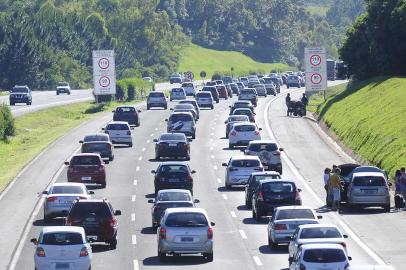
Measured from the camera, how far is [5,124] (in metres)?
91.8

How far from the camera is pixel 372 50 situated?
10112 centimetres

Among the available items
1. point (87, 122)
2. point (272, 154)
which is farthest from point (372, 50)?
point (272, 154)

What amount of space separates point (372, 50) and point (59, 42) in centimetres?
9831

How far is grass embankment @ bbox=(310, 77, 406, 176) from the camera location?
65.0 meters

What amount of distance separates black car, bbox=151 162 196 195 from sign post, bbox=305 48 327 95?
54810 mm

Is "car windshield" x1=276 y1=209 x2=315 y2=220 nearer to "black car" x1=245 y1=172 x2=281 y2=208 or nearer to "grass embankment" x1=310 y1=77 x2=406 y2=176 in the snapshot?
"black car" x1=245 y1=172 x2=281 y2=208

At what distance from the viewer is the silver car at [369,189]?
48719mm

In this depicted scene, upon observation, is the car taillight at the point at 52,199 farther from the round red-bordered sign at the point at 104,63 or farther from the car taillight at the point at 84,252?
the round red-bordered sign at the point at 104,63

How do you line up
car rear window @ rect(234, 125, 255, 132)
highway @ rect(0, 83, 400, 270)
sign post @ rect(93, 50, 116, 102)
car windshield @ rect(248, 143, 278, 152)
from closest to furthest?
highway @ rect(0, 83, 400, 270) < car windshield @ rect(248, 143, 278, 152) < car rear window @ rect(234, 125, 255, 132) < sign post @ rect(93, 50, 116, 102)

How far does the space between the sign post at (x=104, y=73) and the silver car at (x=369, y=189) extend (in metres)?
68.5

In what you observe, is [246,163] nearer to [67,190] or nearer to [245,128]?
[67,190]

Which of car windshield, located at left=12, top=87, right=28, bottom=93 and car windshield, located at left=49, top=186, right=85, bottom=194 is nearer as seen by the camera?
car windshield, located at left=49, top=186, right=85, bottom=194

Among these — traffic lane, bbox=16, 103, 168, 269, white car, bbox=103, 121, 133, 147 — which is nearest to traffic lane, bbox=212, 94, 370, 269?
traffic lane, bbox=16, 103, 168, 269

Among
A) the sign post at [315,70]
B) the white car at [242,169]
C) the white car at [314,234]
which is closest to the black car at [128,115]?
the sign post at [315,70]
